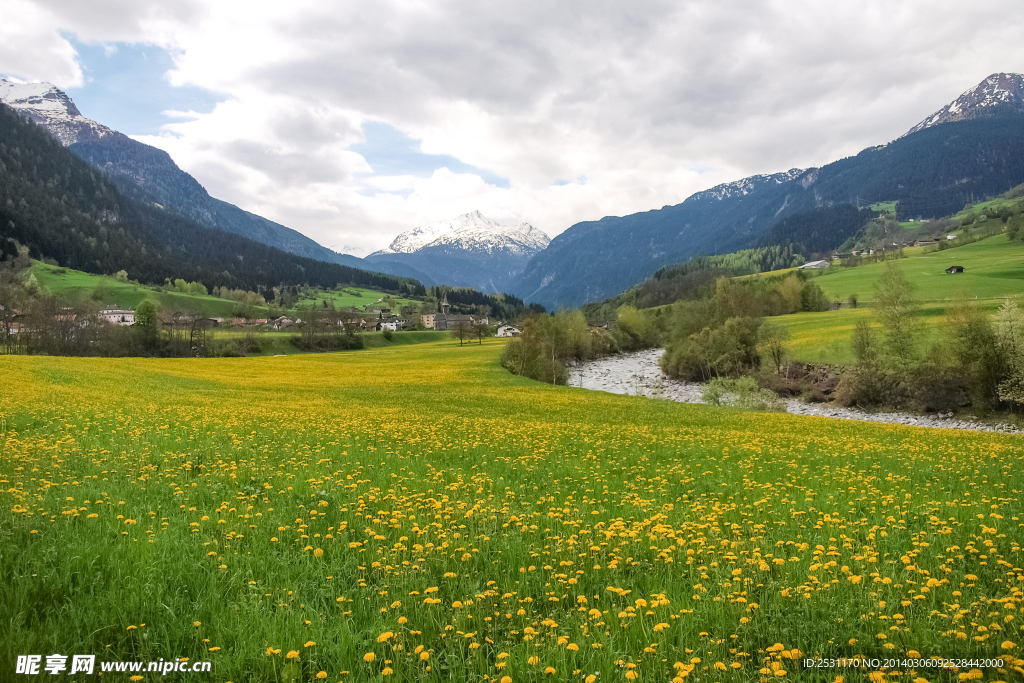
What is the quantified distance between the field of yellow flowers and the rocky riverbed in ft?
127

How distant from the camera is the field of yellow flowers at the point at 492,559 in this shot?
4961 mm

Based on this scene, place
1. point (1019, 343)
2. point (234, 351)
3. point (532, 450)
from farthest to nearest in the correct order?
1. point (234, 351)
2. point (1019, 343)
3. point (532, 450)

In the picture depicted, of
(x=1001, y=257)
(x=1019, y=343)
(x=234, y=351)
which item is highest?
(x=1001, y=257)

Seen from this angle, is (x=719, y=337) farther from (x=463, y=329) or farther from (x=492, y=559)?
(x=463, y=329)

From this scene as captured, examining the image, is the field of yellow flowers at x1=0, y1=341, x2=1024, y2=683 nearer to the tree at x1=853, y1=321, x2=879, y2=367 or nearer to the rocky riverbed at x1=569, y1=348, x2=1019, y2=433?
the rocky riverbed at x1=569, y1=348, x2=1019, y2=433

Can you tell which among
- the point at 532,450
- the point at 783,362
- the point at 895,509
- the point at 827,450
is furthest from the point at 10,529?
the point at 783,362

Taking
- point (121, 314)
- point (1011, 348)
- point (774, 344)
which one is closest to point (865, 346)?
point (774, 344)

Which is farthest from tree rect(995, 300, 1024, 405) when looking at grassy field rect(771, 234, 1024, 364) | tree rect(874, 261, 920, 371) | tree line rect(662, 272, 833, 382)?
tree line rect(662, 272, 833, 382)

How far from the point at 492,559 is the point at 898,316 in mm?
61131

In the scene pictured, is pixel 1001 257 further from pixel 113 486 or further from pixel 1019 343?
pixel 113 486

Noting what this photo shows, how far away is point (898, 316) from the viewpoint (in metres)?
52.2

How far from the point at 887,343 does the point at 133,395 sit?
66756 mm

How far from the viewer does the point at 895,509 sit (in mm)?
10141

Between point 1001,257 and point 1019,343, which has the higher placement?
point 1001,257
